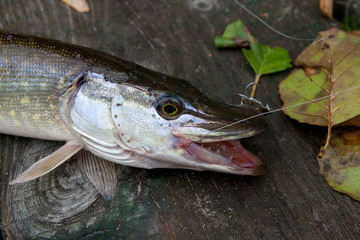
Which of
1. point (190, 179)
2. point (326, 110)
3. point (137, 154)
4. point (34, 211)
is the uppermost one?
point (326, 110)

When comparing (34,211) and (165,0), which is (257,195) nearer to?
(34,211)

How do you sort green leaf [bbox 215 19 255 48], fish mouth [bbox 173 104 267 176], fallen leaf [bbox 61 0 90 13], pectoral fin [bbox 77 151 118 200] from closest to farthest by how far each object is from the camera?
fish mouth [bbox 173 104 267 176], pectoral fin [bbox 77 151 118 200], green leaf [bbox 215 19 255 48], fallen leaf [bbox 61 0 90 13]

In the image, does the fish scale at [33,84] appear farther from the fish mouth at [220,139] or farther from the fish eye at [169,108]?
the fish mouth at [220,139]

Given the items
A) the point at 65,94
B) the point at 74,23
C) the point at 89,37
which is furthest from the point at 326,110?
the point at 74,23

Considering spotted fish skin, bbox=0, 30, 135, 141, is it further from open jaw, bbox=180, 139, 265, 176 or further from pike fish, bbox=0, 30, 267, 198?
open jaw, bbox=180, 139, 265, 176

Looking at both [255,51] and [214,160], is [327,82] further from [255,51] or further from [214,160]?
[214,160]

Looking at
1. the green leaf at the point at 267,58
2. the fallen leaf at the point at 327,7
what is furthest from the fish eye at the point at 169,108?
the fallen leaf at the point at 327,7

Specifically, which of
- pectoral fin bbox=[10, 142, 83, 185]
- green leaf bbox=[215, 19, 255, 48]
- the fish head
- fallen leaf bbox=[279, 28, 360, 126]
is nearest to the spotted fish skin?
pectoral fin bbox=[10, 142, 83, 185]
